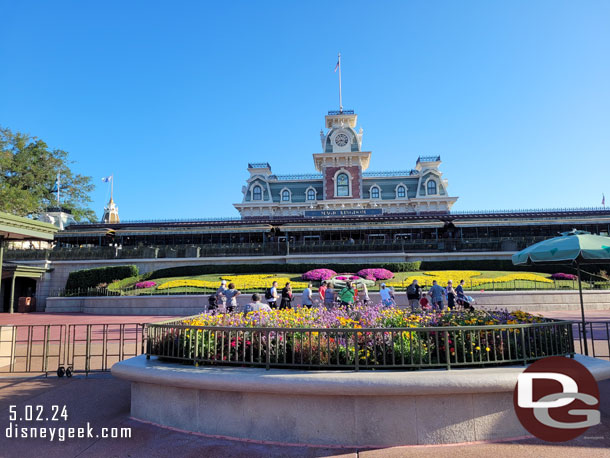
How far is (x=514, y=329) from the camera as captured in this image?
5.97 m

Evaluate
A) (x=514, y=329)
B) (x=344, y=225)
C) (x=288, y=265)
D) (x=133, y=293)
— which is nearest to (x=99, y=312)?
(x=133, y=293)

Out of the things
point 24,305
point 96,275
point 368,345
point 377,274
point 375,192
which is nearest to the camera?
point 368,345

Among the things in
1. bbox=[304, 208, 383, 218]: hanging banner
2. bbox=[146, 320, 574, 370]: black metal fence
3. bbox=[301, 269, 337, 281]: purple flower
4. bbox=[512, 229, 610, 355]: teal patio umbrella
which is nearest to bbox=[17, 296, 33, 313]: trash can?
bbox=[301, 269, 337, 281]: purple flower

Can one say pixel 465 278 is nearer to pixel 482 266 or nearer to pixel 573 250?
pixel 482 266

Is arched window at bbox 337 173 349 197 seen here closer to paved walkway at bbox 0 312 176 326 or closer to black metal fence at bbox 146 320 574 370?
paved walkway at bbox 0 312 176 326

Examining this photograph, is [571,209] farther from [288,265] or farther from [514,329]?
[514,329]

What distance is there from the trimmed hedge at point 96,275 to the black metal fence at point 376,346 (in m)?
28.3

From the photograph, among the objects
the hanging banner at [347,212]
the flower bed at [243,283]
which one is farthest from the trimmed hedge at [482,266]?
the hanging banner at [347,212]

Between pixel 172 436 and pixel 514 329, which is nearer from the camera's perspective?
pixel 172 436

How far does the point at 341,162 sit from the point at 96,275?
35.2 metres

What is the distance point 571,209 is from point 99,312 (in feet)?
137

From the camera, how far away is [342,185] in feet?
184

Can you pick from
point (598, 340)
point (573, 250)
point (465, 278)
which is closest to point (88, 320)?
point (573, 250)

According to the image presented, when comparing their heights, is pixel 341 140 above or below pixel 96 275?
above
